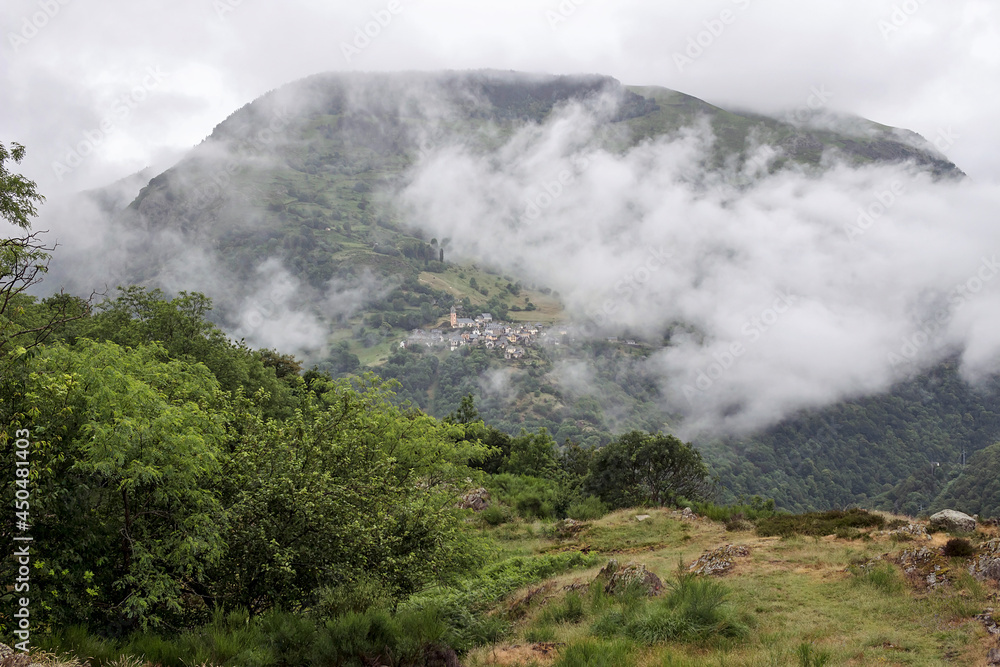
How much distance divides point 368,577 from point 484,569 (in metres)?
7.73

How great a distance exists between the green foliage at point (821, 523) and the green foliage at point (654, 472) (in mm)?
13614

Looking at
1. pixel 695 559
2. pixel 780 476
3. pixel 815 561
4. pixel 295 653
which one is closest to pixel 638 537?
pixel 695 559

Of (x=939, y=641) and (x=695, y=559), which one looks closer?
(x=939, y=641)

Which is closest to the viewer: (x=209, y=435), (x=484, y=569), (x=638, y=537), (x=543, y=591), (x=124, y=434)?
(x=124, y=434)

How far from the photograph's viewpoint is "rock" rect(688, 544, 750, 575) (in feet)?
58.2

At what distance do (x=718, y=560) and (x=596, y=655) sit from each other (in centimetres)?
987

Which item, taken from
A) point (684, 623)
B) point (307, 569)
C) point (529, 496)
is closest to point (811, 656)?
point (684, 623)

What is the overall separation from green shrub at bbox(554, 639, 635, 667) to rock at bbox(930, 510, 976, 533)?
14387 millimetres

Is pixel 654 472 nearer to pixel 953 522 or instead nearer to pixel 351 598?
pixel 953 522

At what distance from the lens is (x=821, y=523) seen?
2314cm

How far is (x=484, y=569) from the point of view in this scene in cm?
1906

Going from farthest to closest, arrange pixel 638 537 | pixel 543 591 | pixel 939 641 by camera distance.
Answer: pixel 638 537
pixel 543 591
pixel 939 641

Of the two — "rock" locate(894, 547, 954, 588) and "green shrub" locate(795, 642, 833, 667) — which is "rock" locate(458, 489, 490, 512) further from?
"green shrub" locate(795, 642, 833, 667)

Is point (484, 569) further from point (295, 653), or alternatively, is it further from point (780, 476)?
point (780, 476)
